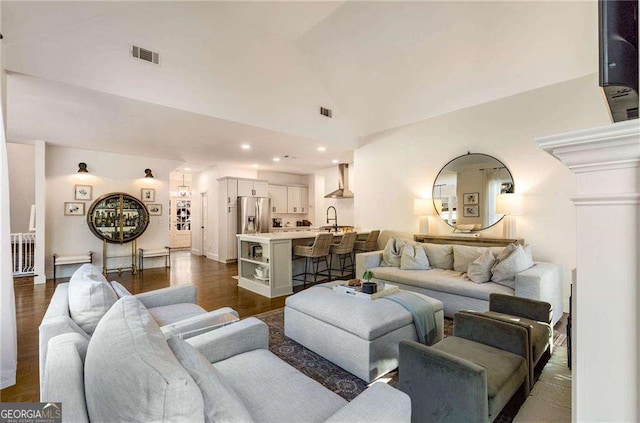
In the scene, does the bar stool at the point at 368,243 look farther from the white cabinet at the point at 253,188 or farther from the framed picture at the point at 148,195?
the framed picture at the point at 148,195

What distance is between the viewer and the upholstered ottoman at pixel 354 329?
7.02ft

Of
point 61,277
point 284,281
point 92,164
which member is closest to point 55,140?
point 92,164

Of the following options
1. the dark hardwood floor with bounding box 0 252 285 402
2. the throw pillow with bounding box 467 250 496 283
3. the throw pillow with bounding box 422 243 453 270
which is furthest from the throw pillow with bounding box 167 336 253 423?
the throw pillow with bounding box 422 243 453 270

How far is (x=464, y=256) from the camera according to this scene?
3.92 m

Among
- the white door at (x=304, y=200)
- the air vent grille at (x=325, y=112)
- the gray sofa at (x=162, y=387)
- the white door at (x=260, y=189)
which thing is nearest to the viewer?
the gray sofa at (x=162, y=387)

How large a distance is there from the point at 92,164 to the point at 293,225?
5.45m

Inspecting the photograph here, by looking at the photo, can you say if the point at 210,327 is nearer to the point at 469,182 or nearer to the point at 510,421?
the point at 510,421

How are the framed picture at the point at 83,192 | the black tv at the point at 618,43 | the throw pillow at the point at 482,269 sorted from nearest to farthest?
the black tv at the point at 618,43 → the throw pillow at the point at 482,269 → the framed picture at the point at 83,192

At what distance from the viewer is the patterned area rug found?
209 centimetres

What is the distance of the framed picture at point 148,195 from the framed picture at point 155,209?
126 mm

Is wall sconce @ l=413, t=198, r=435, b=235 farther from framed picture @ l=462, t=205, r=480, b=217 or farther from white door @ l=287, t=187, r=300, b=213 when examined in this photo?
white door @ l=287, t=187, r=300, b=213

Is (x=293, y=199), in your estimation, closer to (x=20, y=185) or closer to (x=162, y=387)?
(x=20, y=185)

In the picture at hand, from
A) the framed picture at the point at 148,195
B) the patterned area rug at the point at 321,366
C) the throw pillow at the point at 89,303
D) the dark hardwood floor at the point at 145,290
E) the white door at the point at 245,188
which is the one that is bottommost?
the dark hardwood floor at the point at 145,290

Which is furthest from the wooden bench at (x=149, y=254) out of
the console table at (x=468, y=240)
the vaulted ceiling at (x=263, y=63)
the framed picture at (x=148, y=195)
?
the console table at (x=468, y=240)
